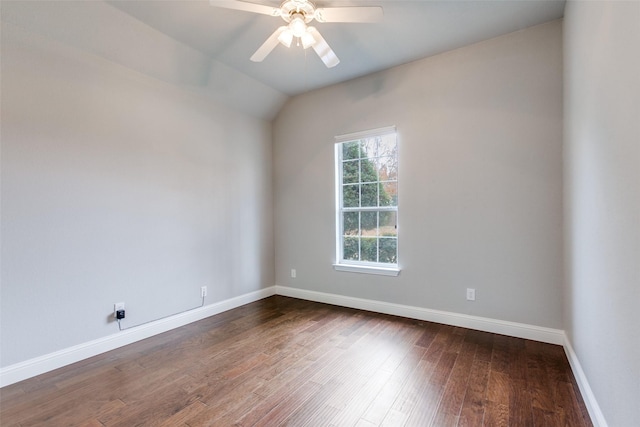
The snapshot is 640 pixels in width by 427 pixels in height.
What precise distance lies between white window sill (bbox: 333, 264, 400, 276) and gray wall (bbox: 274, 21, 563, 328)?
→ 0.08m

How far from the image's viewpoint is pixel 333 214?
383 cm

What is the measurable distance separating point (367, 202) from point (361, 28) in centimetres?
183

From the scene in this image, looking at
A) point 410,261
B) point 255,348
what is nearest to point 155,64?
point 255,348

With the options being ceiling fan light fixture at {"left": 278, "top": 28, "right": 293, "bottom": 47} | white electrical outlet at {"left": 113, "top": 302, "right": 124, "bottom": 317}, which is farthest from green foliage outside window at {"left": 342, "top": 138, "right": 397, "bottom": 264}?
white electrical outlet at {"left": 113, "top": 302, "right": 124, "bottom": 317}

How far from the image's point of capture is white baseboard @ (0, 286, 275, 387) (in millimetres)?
2107

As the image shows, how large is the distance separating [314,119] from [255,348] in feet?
9.34

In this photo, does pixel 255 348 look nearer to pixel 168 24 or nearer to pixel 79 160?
pixel 79 160

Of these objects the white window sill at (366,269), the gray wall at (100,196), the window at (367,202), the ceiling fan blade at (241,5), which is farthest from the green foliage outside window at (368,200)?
the ceiling fan blade at (241,5)

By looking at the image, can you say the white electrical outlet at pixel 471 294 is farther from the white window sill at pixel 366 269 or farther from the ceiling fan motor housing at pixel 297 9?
the ceiling fan motor housing at pixel 297 9

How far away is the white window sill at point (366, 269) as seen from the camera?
3.34m

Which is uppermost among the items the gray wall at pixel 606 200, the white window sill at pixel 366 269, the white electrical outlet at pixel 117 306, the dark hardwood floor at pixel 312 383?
the gray wall at pixel 606 200

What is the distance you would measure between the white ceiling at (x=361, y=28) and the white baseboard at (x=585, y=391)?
2696 millimetres

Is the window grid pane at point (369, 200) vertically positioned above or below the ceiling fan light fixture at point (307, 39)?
below

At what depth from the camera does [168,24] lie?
2.51 m
